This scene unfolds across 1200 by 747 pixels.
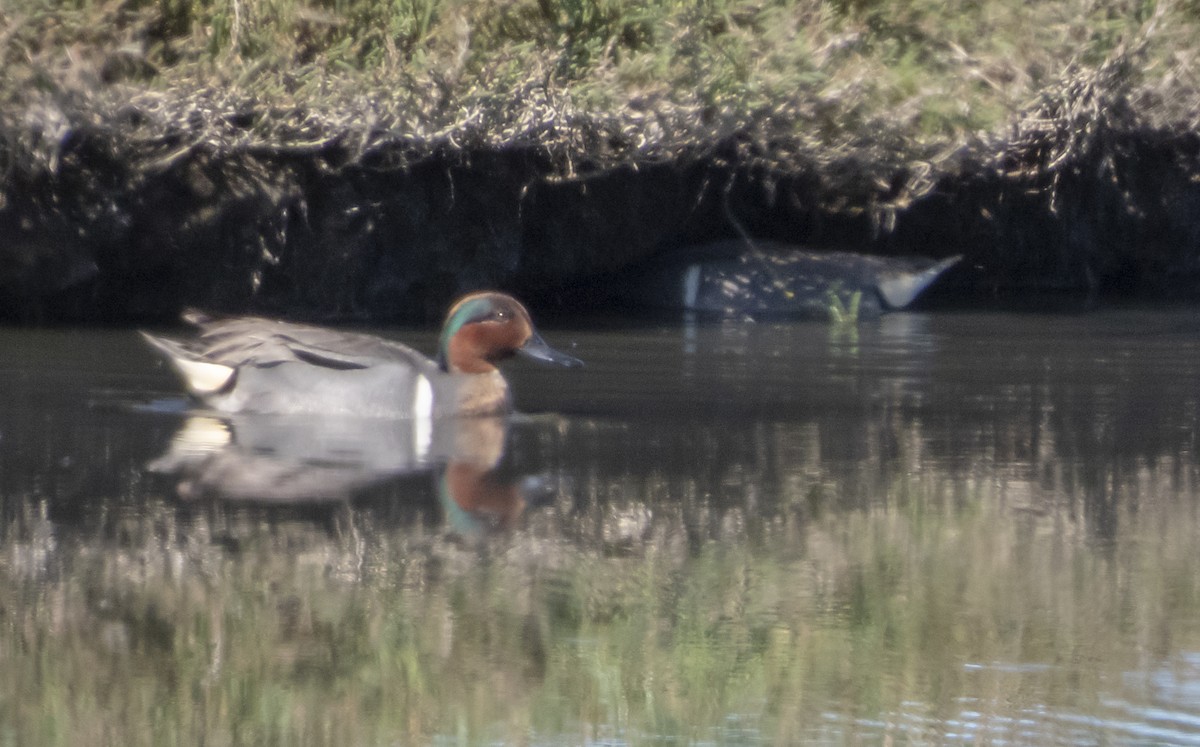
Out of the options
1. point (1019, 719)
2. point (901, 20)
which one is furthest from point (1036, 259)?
→ point (1019, 719)

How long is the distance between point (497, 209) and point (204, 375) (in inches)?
212

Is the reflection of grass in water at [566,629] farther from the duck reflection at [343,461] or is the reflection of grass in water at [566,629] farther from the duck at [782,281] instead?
the duck at [782,281]

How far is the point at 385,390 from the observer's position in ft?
24.7

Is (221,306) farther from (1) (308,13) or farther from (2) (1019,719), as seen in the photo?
(2) (1019,719)

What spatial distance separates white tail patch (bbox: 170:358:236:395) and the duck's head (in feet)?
2.93

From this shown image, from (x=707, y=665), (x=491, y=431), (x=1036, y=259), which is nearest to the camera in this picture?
(x=707, y=665)

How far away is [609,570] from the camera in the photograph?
15.9 ft

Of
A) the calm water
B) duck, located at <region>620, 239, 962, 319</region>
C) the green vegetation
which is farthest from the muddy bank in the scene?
the calm water

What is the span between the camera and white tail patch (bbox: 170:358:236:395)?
302 inches

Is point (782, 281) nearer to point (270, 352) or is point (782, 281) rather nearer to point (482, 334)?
point (482, 334)

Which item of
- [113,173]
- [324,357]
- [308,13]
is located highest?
[308,13]

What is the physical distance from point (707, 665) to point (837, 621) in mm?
470

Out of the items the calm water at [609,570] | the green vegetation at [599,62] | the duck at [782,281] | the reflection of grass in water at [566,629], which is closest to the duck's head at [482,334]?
the calm water at [609,570]

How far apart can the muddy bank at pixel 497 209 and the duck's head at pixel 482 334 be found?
2.95m
